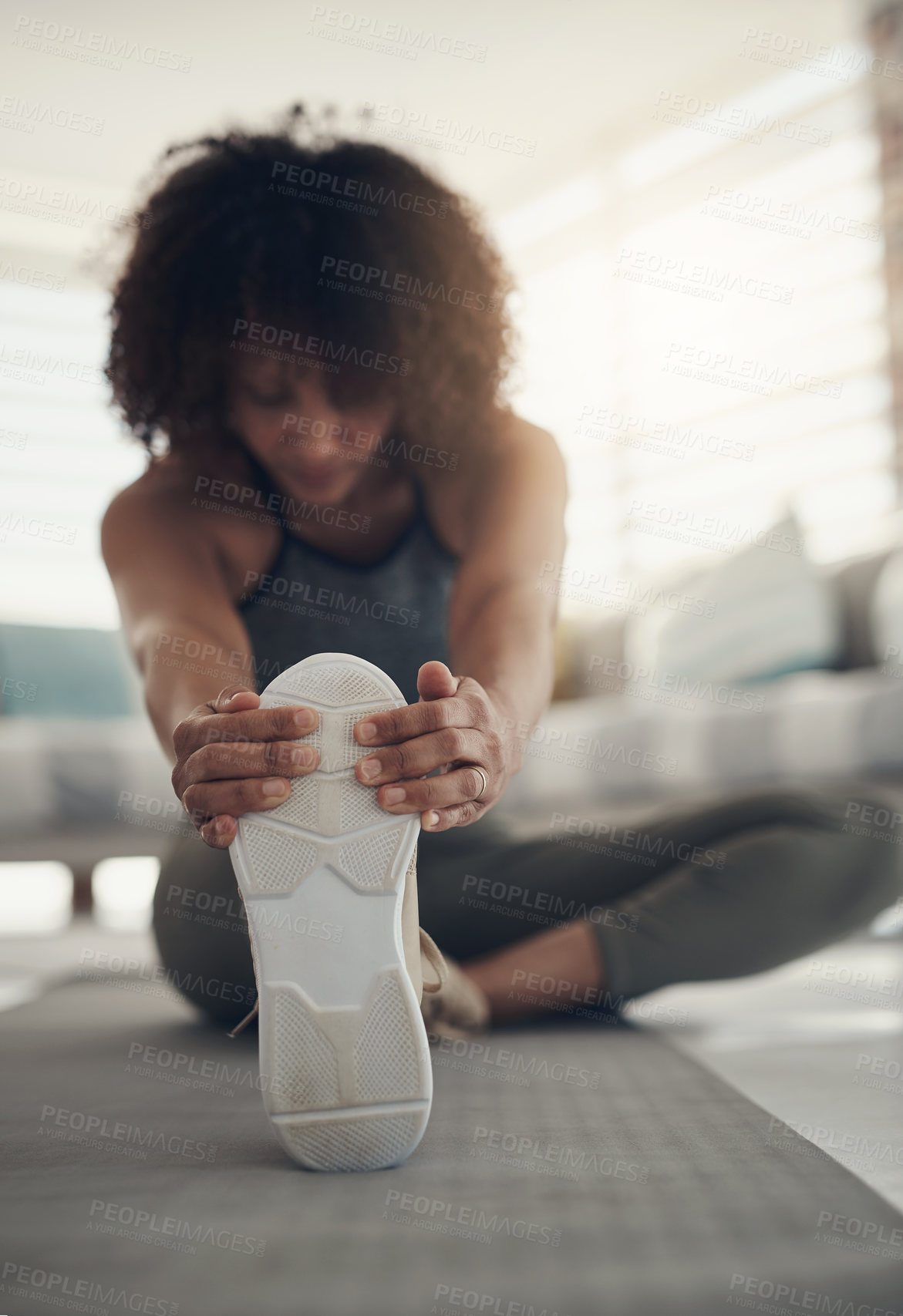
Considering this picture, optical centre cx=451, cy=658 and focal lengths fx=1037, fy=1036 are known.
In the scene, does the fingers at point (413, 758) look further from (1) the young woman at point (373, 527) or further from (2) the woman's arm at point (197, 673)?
(1) the young woman at point (373, 527)

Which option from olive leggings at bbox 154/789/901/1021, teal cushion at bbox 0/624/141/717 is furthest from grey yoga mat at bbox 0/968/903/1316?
teal cushion at bbox 0/624/141/717

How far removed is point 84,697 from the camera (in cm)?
250

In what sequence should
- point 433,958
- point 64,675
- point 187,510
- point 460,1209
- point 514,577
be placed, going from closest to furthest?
point 460,1209, point 433,958, point 514,577, point 187,510, point 64,675

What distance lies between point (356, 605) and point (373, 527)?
95mm

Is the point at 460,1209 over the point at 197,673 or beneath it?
beneath

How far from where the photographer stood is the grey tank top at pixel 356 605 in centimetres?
110

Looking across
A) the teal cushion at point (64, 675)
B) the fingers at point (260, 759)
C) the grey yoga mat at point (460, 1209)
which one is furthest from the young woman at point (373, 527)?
the teal cushion at point (64, 675)

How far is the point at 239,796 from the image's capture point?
58cm

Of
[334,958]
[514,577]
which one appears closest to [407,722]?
[334,958]

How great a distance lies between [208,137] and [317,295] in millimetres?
234

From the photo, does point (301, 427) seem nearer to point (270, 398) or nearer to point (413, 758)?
point (270, 398)

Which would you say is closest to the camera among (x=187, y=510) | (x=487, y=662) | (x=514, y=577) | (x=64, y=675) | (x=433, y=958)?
(x=433, y=958)

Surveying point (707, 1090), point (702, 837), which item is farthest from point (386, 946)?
point (702, 837)

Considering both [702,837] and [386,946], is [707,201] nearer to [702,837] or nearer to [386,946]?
[702,837]
